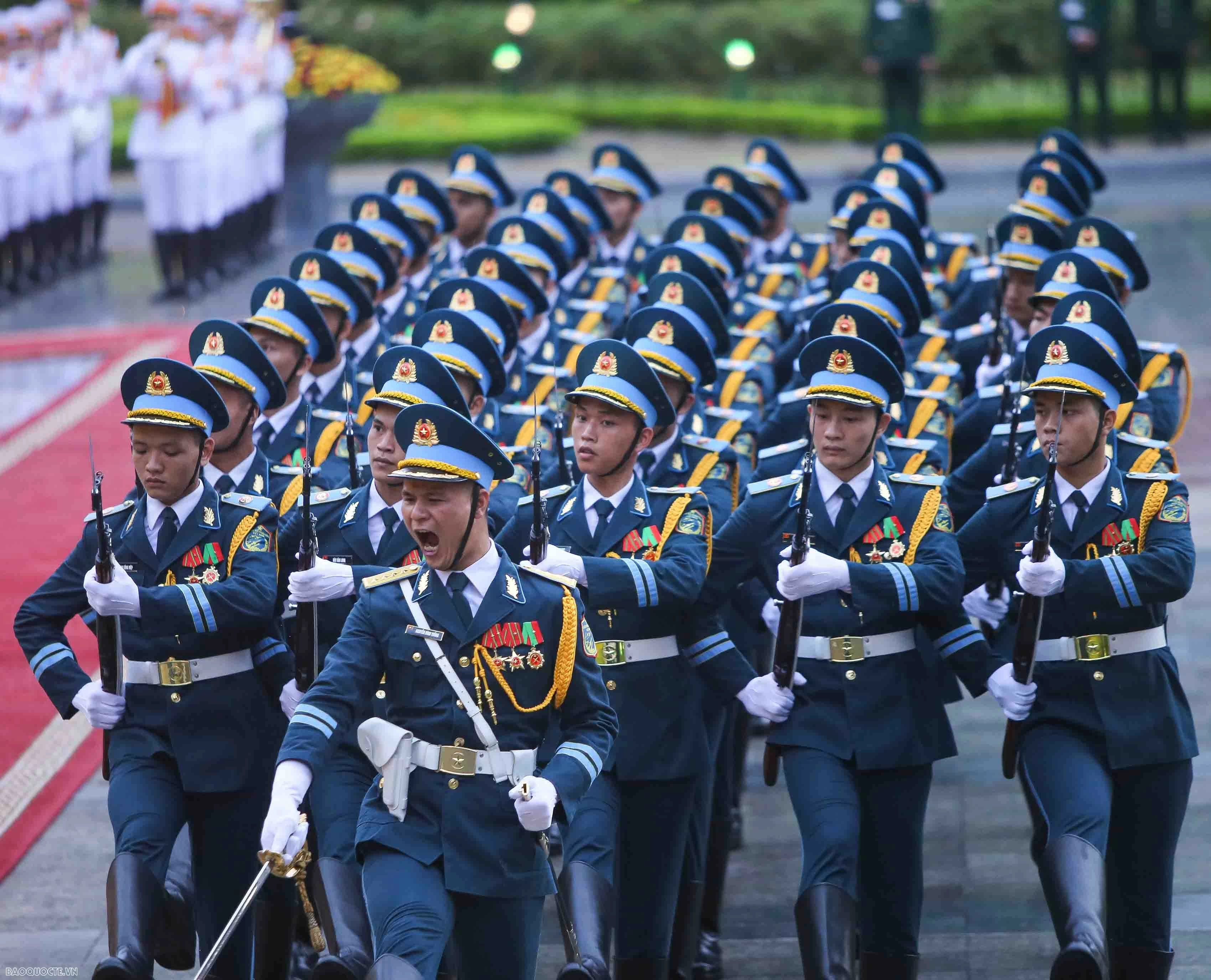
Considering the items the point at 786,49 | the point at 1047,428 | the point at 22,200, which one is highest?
the point at 1047,428

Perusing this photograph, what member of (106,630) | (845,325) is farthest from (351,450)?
(845,325)

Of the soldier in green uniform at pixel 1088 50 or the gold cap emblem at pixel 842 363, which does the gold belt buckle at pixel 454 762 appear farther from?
the soldier in green uniform at pixel 1088 50

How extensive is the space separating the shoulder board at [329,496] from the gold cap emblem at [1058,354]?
2.10m

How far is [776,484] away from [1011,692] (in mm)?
884

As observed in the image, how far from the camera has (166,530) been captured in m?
5.68

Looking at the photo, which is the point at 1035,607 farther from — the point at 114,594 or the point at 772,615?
the point at 114,594

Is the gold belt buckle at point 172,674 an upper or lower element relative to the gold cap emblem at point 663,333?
lower

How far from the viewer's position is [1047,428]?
577 cm

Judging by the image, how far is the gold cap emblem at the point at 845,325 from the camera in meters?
6.93

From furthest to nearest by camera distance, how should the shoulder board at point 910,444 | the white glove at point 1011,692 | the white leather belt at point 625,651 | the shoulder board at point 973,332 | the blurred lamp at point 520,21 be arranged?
the blurred lamp at point 520,21
the shoulder board at point 973,332
the shoulder board at point 910,444
the white leather belt at point 625,651
the white glove at point 1011,692

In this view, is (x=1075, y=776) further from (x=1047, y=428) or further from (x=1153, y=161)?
(x=1153, y=161)

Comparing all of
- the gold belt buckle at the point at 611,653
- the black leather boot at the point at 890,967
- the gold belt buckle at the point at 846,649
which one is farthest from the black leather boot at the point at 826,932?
the gold belt buckle at the point at 611,653

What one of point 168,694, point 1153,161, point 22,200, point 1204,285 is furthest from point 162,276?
point 168,694

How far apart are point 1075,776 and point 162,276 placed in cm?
1273
